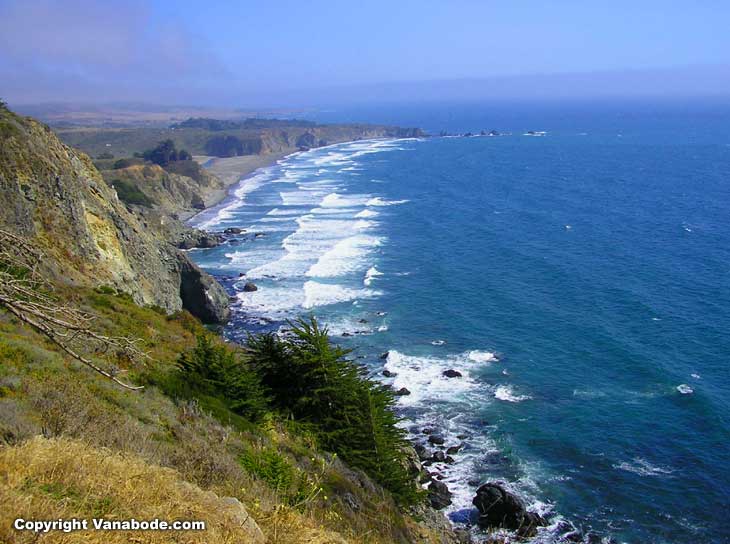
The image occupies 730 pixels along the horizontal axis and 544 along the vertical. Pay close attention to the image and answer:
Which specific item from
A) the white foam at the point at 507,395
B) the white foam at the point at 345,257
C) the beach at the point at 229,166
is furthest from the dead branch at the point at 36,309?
the beach at the point at 229,166

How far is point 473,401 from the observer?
36719 mm

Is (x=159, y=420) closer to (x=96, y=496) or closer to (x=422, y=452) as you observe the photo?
(x=96, y=496)

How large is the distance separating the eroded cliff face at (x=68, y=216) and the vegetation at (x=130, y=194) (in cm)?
4321

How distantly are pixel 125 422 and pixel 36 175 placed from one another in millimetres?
30508

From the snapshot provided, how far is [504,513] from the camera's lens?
26609 mm

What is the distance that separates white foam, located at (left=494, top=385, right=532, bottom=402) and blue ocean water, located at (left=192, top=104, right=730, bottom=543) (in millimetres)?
105

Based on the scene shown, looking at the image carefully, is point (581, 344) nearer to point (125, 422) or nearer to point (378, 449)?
point (378, 449)

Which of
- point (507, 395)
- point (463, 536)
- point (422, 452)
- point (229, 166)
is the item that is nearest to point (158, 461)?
point (463, 536)

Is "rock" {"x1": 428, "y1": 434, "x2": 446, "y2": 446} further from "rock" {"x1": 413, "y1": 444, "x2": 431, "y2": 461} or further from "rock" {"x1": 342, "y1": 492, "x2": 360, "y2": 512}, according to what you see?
"rock" {"x1": 342, "y1": 492, "x2": 360, "y2": 512}

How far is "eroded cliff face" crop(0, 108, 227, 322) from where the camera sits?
1374 inches

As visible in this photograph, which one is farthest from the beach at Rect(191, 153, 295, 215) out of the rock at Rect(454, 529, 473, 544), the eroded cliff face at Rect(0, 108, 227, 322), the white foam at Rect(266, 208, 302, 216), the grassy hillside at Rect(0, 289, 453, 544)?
the grassy hillside at Rect(0, 289, 453, 544)

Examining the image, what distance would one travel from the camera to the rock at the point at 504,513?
25.9m

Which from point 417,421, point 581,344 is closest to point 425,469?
point 417,421

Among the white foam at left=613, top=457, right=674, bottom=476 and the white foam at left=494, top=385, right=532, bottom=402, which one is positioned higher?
the white foam at left=494, top=385, right=532, bottom=402
